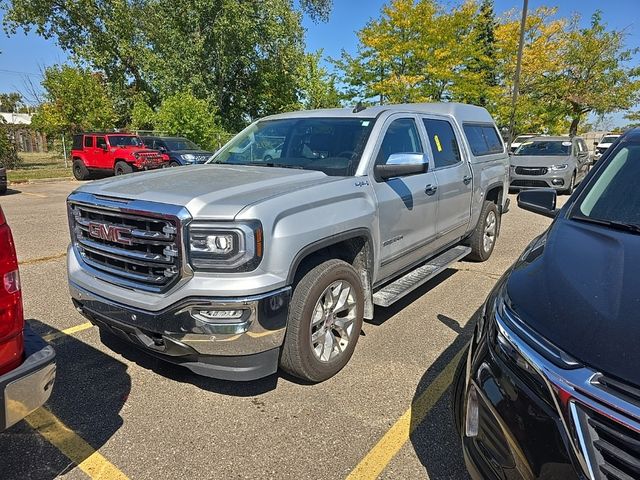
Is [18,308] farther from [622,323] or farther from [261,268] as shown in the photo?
[622,323]

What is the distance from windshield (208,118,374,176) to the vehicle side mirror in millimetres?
219

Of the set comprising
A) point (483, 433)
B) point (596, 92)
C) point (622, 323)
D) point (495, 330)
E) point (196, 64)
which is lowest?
point (483, 433)

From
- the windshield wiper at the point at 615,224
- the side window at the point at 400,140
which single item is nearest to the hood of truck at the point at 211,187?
the side window at the point at 400,140

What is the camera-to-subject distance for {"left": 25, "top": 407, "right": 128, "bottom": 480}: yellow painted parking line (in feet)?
7.70

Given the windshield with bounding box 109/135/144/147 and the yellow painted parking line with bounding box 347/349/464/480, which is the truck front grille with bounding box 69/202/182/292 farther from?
the windshield with bounding box 109/135/144/147

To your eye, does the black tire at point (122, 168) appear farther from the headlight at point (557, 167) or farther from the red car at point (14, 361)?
the red car at point (14, 361)

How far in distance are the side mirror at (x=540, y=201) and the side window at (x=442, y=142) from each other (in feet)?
3.94

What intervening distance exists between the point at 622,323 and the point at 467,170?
3.93 metres

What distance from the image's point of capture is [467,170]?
17.3ft

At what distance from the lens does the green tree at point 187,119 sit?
2209cm

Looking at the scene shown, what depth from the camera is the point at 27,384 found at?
1.93 m

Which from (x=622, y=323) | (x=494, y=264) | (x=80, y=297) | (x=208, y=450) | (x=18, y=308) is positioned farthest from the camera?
(x=494, y=264)

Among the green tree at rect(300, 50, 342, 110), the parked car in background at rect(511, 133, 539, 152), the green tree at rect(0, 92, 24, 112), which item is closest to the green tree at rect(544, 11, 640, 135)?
the parked car in background at rect(511, 133, 539, 152)

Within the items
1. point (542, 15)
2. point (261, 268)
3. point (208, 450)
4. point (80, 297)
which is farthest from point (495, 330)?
point (542, 15)
